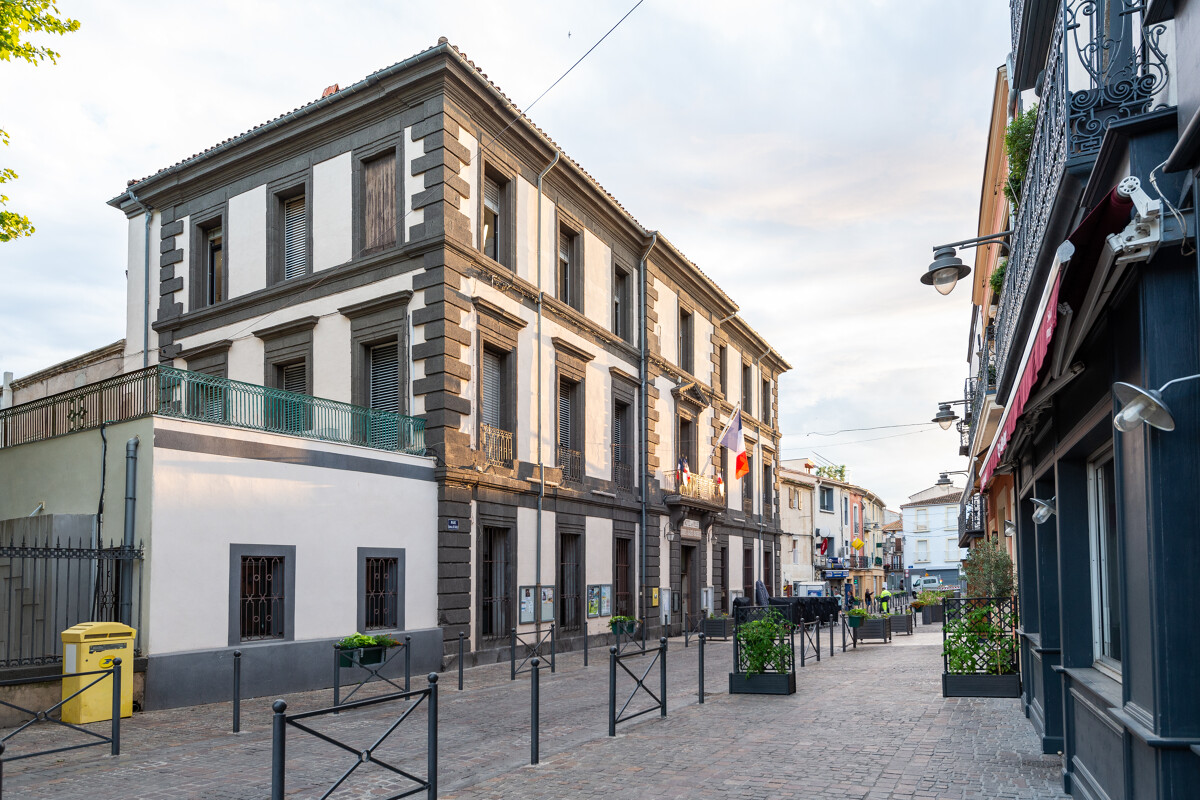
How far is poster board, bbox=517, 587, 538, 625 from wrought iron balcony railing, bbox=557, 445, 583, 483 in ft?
10.0

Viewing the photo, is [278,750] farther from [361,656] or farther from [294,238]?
[294,238]

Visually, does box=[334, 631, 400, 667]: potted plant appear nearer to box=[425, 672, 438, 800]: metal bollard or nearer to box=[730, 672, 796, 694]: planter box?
box=[730, 672, 796, 694]: planter box

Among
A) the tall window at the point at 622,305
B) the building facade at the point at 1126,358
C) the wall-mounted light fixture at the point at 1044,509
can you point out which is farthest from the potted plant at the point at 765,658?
the tall window at the point at 622,305

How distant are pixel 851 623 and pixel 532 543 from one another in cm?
784

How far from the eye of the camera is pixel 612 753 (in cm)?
895

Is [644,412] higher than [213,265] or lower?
lower

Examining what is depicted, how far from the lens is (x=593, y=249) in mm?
23672

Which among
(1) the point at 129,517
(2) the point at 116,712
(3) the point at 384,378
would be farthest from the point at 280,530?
(2) the point at 116,712

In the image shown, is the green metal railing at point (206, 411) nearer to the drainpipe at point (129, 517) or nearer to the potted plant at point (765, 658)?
the drainpipe at point (129, 517)

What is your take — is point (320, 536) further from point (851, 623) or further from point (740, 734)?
point (851, 623)

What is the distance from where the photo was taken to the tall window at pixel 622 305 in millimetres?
25375

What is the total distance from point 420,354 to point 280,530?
437 cm

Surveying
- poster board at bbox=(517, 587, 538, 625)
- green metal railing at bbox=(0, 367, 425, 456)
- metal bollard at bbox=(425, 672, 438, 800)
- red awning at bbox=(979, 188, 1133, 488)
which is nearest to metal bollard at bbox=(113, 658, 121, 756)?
metal bollard at bbox=(425, 672, 438, 800)

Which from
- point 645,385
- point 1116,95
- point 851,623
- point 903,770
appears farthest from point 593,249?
point 1116,95
